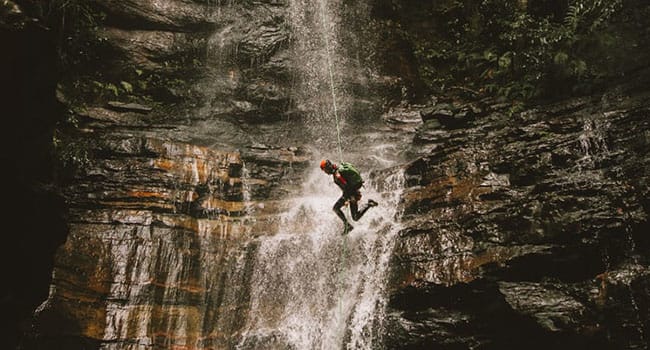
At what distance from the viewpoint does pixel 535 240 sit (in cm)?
748

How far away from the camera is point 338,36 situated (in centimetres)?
1648

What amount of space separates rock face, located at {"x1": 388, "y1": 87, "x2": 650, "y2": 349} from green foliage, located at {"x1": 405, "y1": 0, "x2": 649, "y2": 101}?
132 cm

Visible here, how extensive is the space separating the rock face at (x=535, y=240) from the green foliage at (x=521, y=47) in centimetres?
132

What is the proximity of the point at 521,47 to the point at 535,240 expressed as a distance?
7.15m

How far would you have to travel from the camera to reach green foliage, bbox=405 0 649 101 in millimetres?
10664

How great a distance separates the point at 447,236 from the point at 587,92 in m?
4.99

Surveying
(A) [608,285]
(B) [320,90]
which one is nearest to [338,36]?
(B) [320,90]

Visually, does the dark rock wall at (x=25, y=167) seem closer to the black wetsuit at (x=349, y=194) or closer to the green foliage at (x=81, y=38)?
the black wetsuit at (x=349, y=194)

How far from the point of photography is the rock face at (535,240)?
677cm

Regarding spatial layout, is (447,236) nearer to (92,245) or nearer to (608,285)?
(608,285)

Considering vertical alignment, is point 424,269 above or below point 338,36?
below

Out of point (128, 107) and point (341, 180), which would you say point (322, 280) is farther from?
point (128, 107)

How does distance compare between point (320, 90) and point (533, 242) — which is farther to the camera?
point (320, 90)

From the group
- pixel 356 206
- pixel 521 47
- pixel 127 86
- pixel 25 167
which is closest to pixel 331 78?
pixel 521 47
